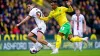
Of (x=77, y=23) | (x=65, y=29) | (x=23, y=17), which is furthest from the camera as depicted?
(x=23, y=17)

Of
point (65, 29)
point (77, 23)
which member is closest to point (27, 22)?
point (77, 23)

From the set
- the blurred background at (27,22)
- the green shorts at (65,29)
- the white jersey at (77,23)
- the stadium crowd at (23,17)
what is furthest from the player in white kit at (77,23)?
the green shorts at (65,29)

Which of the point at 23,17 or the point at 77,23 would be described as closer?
the point at 77,23

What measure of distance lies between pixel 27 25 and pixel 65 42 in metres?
4.02

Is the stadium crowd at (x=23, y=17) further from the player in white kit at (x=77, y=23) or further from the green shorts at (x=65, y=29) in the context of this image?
the green shorts at (x=65, y=29)

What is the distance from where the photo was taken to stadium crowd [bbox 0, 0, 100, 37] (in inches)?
1296

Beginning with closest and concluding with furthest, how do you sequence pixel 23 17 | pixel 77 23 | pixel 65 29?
pixel 65 29 → pixel 77 23 → pixel 23 17

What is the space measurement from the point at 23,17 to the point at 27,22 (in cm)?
45

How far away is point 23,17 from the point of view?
33969 millimetres

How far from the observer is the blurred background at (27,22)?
31.5 m

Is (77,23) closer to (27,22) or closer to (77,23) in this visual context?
(77,23)

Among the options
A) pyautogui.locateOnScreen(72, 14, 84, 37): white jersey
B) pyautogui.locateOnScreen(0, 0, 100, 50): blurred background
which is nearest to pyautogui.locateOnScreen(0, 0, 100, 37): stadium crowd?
pyautogui.locateOnScreen(0, 0, 100, 50): blurred background

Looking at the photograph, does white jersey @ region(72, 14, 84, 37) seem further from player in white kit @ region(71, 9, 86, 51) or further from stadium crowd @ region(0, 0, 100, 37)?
stadium crowd @ region(0, 0, 100, 37)

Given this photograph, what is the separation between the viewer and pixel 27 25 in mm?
33875
